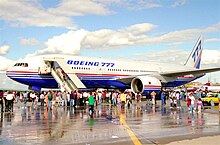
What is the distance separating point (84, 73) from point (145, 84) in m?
6.32

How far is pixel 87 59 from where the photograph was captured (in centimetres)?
3391

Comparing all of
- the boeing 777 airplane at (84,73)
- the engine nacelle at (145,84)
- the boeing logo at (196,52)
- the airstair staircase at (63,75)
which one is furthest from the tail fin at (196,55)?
the airstair staircase at (63,75)

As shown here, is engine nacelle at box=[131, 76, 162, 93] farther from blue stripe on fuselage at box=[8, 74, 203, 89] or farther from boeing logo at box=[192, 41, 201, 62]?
boeing logo at box=[192, 41, 201, 62]

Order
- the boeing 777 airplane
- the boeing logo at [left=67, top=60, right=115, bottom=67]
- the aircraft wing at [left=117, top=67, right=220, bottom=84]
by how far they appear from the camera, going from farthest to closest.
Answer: the aircraft wing at [left=117, top=67, right=220, bottom=84] < the boeing logo at [left=67, top=60, right=115, bottom=67] < the boeing 777 airplane

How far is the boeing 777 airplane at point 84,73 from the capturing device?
100 feet

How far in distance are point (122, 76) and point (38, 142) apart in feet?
90.4

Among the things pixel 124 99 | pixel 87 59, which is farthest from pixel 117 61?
pixel 124 99

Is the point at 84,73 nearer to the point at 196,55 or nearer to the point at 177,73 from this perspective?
the point at 177,73

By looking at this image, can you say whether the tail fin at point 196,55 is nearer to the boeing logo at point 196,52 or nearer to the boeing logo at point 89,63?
the boeing logo at point 196,52

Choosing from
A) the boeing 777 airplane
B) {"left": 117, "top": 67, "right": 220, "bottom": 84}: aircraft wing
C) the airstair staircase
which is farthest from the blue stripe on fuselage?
the airstair staircase

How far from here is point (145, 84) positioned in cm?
3297

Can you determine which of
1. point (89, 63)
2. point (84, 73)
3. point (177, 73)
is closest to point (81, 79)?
point (84, 73)

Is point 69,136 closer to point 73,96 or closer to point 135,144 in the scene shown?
point 135,144

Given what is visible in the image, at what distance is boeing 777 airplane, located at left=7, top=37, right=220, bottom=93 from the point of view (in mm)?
30594
